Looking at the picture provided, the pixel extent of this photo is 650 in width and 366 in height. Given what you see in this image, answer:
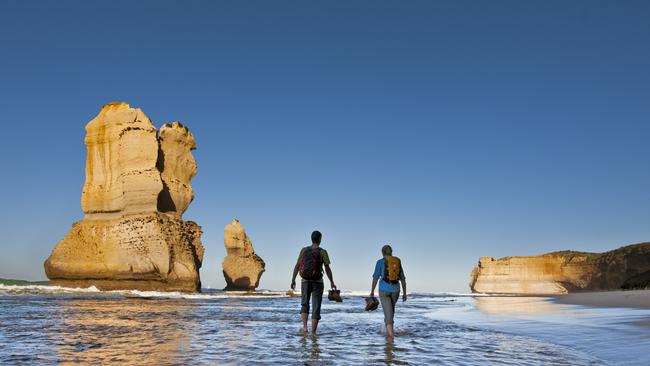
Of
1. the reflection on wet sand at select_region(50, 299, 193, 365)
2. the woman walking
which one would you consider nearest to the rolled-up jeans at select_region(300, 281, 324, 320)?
the woman walking

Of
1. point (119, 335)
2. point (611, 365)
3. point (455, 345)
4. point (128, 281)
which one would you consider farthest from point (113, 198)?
point (611, 365)

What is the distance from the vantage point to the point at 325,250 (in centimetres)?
1188

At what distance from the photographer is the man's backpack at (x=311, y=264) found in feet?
38.2

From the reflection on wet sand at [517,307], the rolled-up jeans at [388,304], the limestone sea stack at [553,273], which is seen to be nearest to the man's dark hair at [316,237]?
the rolled-up jeans at [388,304]

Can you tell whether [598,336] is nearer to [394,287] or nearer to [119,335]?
[394,287]

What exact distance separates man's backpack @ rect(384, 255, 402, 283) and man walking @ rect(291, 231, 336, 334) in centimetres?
130

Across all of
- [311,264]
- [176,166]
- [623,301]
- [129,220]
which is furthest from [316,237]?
[176,166]

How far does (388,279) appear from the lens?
37.4 feet

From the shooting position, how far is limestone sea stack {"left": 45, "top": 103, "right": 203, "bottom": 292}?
47.5m

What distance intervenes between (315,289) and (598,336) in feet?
18.7

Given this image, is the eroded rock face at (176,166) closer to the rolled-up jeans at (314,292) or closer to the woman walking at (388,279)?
the rolled-up jeans at (314,292)

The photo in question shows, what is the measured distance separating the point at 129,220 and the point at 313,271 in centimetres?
4248

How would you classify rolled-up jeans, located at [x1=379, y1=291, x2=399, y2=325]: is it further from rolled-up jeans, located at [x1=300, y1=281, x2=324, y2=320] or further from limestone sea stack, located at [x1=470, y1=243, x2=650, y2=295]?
limestone sea stack, located at [x1=470, y1=243, x2=650, y2=295]

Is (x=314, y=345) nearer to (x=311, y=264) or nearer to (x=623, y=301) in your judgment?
(x=311, y=264)
